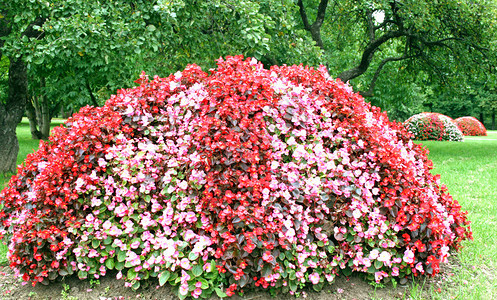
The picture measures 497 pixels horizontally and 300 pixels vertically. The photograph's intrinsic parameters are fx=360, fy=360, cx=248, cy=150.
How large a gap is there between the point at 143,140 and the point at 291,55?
18.1 ft

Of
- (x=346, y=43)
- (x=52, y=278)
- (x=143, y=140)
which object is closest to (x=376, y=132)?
(x=143, y=140)

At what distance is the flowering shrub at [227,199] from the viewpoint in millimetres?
2654

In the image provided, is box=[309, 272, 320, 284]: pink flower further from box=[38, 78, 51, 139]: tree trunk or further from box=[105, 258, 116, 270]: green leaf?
box=[38, 78, 51, 139]: tree trunk

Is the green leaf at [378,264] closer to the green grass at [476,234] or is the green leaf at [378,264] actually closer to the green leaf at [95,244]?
the green grass at [476,234]

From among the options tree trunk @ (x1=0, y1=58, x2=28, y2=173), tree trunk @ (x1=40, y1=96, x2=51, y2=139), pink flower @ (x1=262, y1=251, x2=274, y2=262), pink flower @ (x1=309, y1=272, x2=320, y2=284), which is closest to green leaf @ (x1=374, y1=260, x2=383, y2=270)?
pink flower @ (x1=309, y1=272, x2=320, y2=284)

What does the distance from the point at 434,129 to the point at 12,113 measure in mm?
19314

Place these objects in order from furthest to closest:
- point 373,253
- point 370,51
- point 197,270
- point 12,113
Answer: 1. point 370,51
2. point 12,113
3. point 373,253
4. point 197,270

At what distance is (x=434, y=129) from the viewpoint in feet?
64.4

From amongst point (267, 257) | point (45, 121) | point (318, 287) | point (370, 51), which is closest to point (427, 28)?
point (370, 51)

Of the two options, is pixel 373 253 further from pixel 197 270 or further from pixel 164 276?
pixel 164 276

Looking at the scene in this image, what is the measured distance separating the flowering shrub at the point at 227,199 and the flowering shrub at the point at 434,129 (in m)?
18.2

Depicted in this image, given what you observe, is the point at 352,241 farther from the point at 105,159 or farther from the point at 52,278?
the point at 52,278

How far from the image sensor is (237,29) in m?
6.58

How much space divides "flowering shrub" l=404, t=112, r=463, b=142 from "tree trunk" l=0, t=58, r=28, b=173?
17981mm
